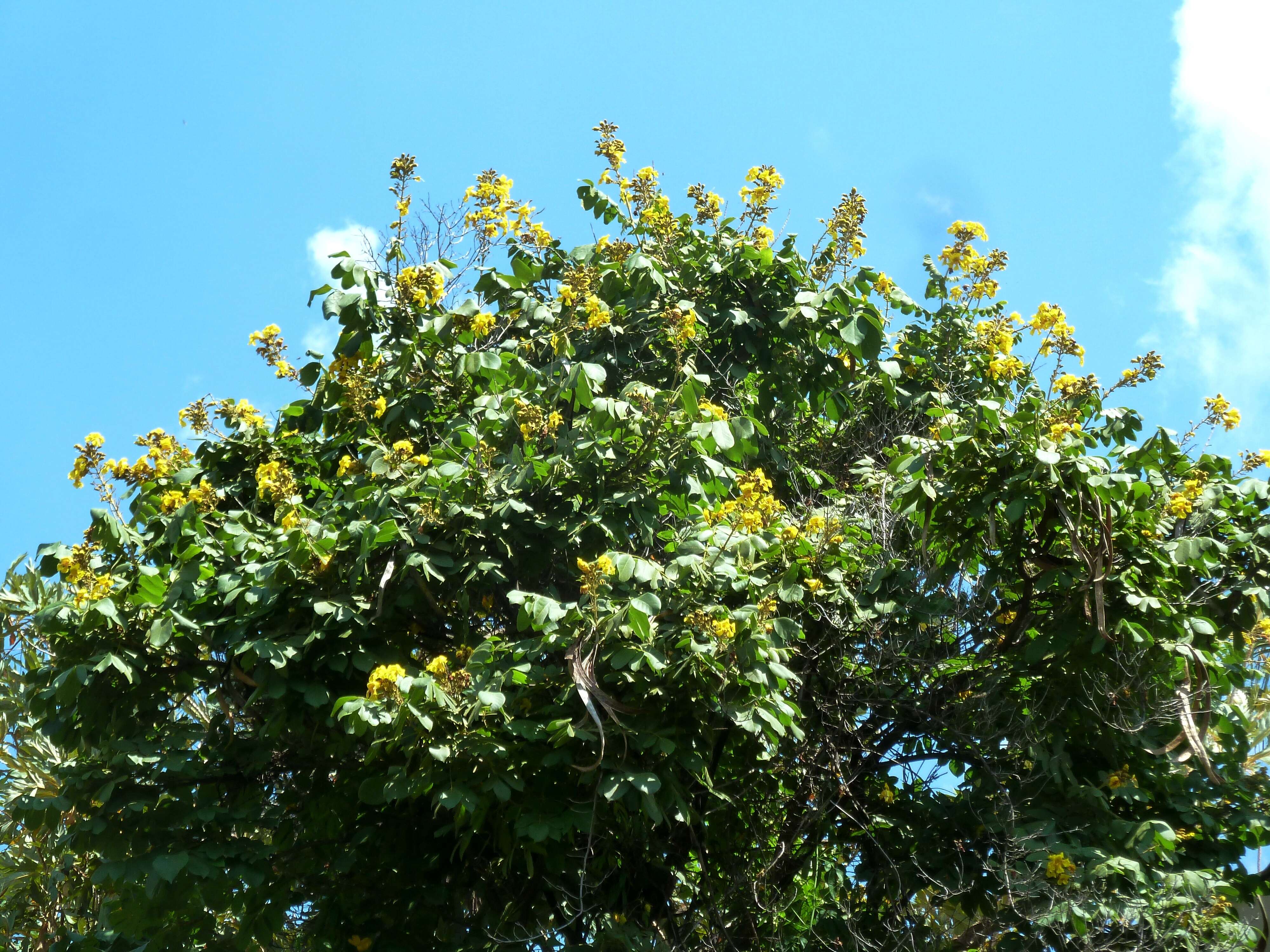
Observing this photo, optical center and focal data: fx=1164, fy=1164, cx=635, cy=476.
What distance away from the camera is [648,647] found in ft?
12.5

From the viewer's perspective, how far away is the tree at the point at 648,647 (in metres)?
4.14

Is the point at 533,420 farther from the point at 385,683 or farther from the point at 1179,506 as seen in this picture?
the point at 1179,506

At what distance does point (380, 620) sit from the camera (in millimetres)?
4633

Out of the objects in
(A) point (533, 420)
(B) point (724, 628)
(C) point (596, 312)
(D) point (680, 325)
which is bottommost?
(B) point (724, 628)

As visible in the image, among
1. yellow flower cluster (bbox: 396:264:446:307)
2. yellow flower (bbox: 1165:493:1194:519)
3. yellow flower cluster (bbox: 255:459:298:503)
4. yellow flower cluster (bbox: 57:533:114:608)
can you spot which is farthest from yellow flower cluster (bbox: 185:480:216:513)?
yellow flower (bbox: 1165:493:1194:519)

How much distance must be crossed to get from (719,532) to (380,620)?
1415mm

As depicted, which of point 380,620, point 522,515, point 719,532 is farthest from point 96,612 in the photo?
point 719,532

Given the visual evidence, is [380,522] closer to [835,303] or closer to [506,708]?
[506,708]

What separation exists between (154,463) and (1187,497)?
430 cm

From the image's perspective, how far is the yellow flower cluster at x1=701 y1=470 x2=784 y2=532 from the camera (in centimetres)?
424

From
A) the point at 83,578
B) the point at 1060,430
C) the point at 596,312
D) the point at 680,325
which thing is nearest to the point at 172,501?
the point at 83,578

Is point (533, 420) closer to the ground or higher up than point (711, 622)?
higher up

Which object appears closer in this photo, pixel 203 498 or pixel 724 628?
pixel 724 628

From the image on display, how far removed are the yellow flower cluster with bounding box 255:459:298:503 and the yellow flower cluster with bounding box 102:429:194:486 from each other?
57cm
